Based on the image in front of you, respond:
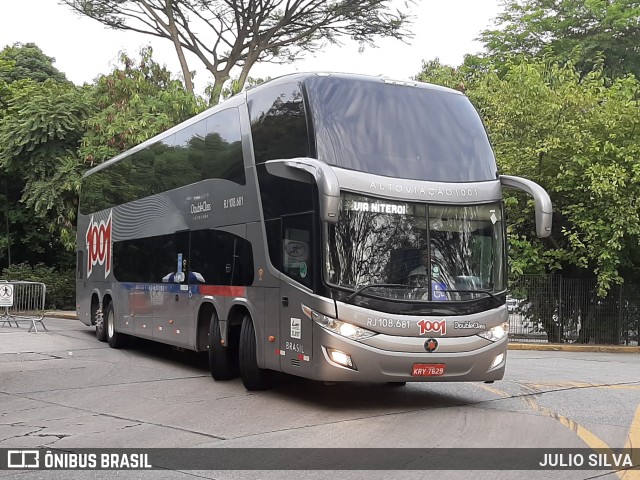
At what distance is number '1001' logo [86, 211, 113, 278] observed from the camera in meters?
20.4

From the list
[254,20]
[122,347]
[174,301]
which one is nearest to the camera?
[174,301]

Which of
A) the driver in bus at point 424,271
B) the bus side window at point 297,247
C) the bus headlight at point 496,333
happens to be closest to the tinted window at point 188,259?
the bus side window at point 297,247

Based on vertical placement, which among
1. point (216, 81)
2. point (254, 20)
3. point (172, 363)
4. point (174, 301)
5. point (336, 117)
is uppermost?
point (254, 20)

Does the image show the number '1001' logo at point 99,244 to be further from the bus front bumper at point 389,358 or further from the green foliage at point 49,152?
the green foliage at point 49,152

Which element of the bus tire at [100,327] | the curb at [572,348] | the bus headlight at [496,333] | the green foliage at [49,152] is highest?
the green foliage at [49,152]

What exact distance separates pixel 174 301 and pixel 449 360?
6.40 metres

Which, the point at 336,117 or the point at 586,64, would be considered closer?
the point at 336,117

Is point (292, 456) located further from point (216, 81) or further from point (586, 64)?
point (586, 64)

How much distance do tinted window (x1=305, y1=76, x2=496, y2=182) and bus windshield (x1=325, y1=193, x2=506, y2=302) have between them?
48 cm

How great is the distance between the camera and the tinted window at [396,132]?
11.0 metres

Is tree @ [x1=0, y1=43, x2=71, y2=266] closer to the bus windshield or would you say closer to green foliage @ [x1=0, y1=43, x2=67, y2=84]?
green foliage @ [x1=0, y1=43, x2=67, y2=84]

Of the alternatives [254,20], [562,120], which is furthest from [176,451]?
[254,20]

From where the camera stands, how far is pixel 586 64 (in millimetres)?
39000

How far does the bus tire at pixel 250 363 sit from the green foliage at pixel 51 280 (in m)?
24.7
